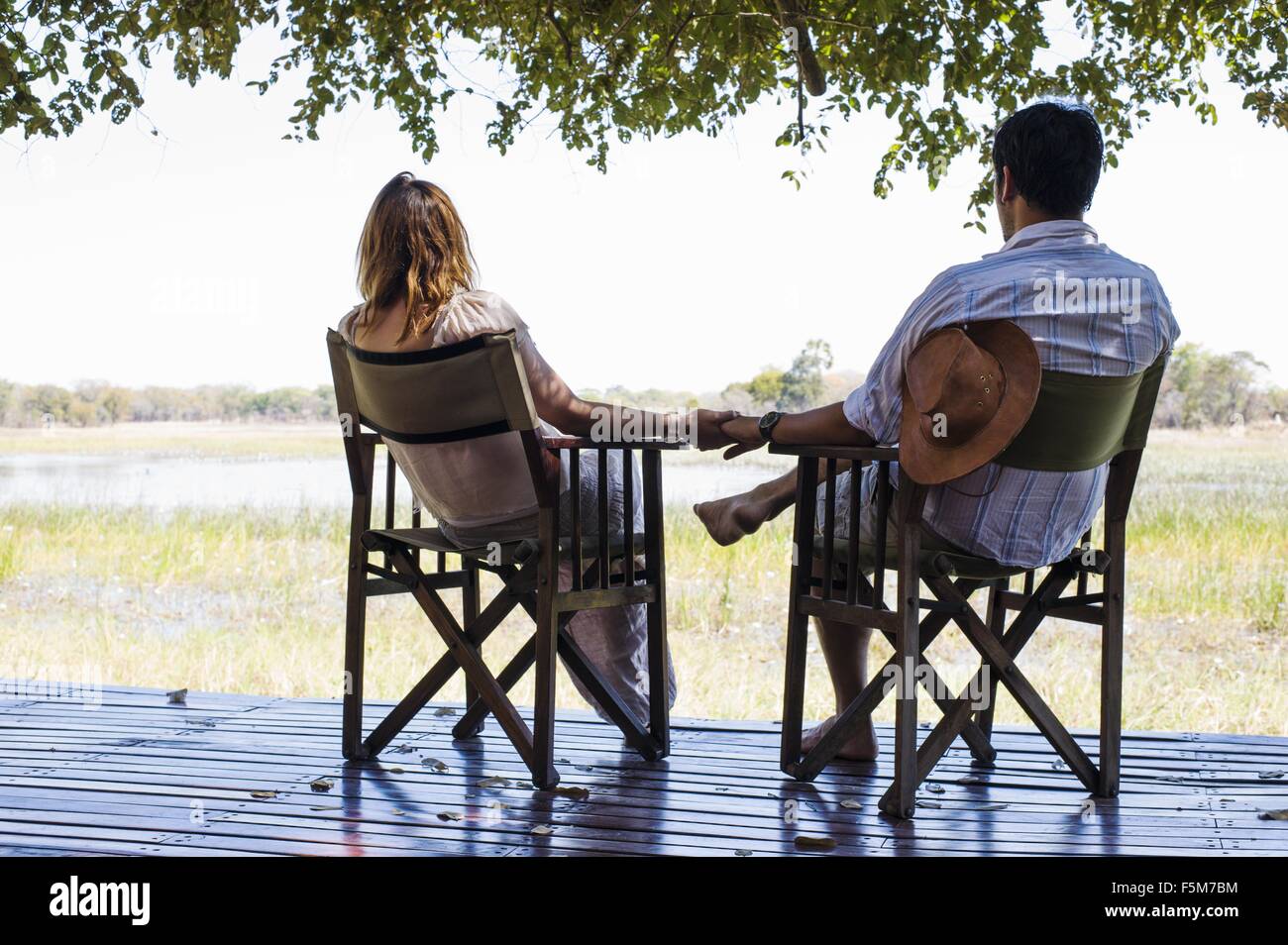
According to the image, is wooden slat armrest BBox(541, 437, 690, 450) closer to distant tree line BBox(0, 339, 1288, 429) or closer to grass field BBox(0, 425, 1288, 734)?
grass field BBox(0, 425, 1288, 734)

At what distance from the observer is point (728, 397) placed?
18359 millimetres

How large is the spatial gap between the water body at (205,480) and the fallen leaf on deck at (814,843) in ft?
26.4

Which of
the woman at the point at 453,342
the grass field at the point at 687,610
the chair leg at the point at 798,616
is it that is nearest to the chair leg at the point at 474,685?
the woman at the point at 453,342

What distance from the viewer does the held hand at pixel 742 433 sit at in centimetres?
306

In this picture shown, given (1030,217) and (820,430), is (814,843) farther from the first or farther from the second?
(1030,217)

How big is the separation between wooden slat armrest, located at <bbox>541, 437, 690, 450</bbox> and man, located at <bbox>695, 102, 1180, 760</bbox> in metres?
0.21

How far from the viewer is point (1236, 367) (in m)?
16.5

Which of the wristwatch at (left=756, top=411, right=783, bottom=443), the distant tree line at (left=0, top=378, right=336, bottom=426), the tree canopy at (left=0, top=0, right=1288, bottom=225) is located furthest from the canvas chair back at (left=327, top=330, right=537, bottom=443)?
the distant tree line at (left=0, top=378, right=336, bottom=426)

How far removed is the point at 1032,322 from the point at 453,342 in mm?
1214

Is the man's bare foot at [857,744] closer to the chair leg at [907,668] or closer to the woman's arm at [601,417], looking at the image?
the chair leg at [907,668]

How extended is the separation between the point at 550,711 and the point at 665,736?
435 millimetres

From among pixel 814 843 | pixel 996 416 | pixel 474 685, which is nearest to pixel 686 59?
pixel 474 685

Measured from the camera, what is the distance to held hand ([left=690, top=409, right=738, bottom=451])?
122 inches
